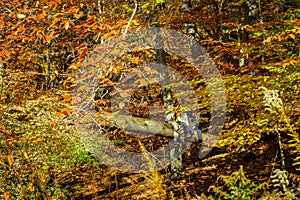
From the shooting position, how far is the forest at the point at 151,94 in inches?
191

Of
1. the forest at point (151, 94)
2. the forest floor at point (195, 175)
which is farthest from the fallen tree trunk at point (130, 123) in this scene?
the forest floor at point (195, 175)

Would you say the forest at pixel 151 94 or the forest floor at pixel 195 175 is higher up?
the forest at pixel 151 94

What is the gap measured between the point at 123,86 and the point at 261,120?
550 centimetres

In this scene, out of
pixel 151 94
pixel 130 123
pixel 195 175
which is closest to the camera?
pixel 130 123

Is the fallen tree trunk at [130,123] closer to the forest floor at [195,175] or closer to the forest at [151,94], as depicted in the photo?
the forest at [151,94]

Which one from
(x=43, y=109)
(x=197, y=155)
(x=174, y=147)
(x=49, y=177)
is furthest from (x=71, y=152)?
(x=49, y=177)

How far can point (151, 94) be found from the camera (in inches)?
486

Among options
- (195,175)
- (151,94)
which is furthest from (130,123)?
(151,94)

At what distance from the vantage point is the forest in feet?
15.9

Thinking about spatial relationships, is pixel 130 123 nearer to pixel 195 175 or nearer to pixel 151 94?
pixel 195 175

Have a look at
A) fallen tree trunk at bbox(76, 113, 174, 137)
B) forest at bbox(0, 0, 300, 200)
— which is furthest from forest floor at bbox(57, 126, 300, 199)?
fallen tree trunk at bbox(76, 113, 174, 137)

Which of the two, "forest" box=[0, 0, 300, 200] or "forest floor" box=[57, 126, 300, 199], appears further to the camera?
"forest floor" box=[57, 126, 300, 199]

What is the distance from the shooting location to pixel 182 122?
10320mm

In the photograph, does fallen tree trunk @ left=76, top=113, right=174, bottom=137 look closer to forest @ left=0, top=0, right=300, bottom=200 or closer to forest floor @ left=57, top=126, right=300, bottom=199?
forest @ left=0, top=0, right=300, bottom=200
